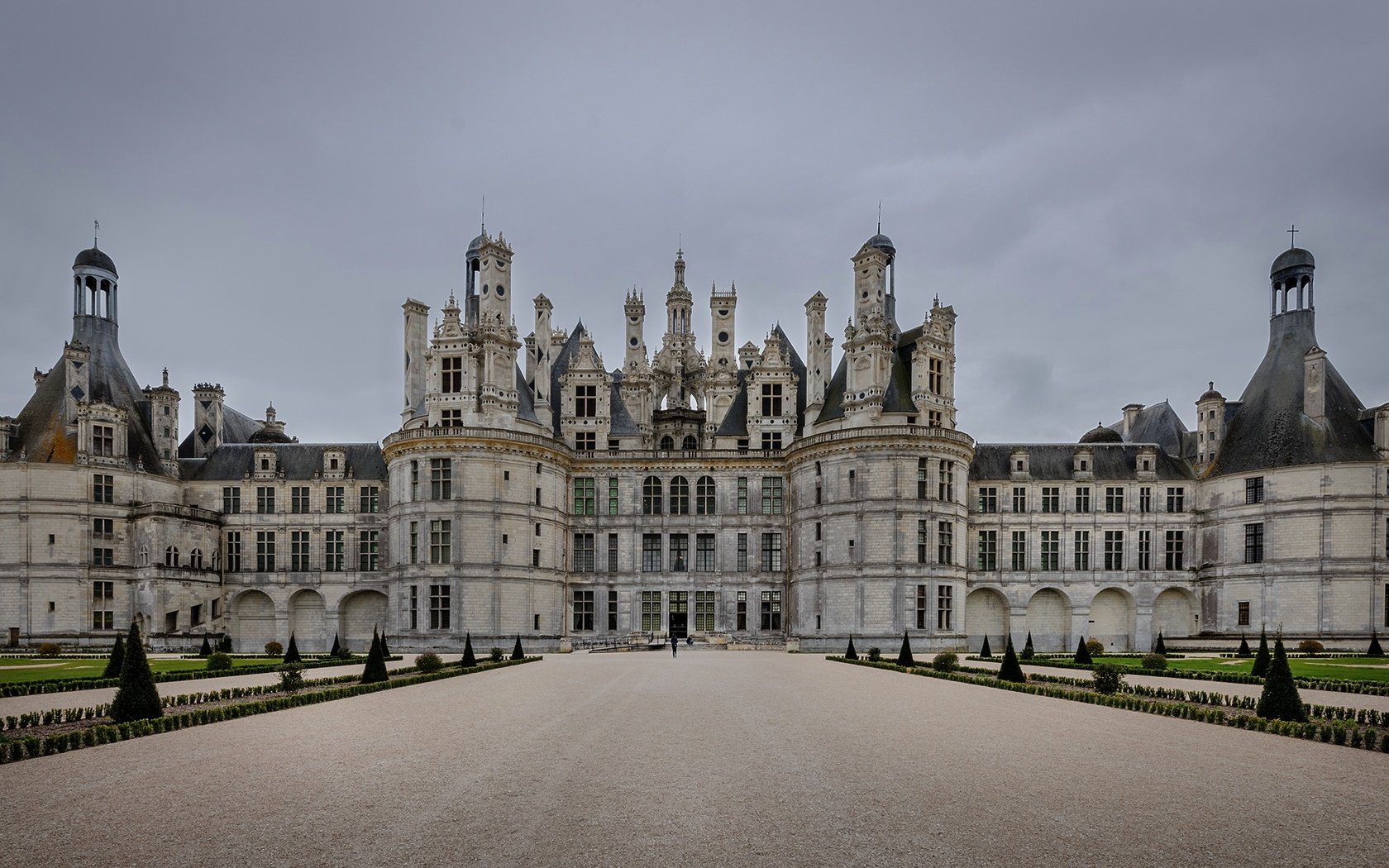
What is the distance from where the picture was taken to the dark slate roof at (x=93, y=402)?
5894 cm

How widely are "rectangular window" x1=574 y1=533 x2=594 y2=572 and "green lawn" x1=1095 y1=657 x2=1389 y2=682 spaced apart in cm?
3388

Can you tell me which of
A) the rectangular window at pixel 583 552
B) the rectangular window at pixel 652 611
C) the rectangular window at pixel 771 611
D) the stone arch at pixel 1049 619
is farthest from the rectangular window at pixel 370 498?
the stone arch at pixel 1049 619

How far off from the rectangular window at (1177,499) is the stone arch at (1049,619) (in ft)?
31.1

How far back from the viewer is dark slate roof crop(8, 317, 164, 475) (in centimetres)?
5894

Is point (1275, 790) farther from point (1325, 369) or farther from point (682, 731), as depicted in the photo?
point (1325, 369)

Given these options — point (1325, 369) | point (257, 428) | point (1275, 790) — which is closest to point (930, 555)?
point (1325, 369)

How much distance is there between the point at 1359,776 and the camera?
49.7 ft

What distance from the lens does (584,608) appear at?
65562 mm

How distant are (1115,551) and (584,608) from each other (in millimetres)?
37159

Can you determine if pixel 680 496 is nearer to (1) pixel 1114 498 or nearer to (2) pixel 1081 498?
(2) pixel 1081 498

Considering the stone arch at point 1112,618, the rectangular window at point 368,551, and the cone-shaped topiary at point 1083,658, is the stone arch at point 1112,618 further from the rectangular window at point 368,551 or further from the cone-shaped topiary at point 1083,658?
the rectangular window at point 368,551

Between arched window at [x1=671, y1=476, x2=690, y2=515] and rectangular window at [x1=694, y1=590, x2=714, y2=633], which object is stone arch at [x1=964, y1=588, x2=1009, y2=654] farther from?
arched window at [x1=671, y1=476, x2=690, y2=515]

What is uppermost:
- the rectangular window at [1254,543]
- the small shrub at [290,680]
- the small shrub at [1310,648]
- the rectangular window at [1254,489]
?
the rectangular window at [1254,489]

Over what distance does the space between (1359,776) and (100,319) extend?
7390 centimetres
